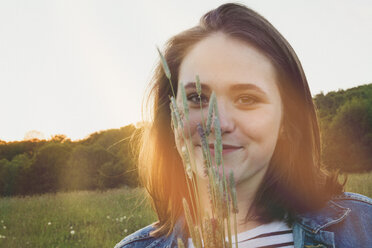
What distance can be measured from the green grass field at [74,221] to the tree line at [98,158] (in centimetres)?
960

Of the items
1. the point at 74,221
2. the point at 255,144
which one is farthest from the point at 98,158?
the point at 255,144

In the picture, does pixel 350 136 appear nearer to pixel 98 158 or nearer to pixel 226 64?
pixel 98 158

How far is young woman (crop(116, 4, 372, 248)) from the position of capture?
161 cm

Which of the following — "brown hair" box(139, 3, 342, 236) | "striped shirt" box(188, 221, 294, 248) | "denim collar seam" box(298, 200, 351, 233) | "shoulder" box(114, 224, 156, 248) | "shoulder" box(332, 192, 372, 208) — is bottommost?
"shoulder" box(114, 224, 156, 248)

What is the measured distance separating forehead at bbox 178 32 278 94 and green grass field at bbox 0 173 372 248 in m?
3.10

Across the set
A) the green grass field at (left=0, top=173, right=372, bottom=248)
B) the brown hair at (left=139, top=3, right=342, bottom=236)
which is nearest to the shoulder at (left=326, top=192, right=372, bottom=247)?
the brown hair at (left=139, top=3, right=342, bottom=236)

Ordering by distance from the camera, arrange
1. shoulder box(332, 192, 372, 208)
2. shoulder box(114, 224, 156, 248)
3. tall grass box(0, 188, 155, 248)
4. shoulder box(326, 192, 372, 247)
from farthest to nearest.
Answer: tall grass box(0, 188, 155, 248)
shoulder box(114, 224, 156, 248)
shoulder box(332, 192, 372, 208)
shoulder box(326, 192, 372, 247)

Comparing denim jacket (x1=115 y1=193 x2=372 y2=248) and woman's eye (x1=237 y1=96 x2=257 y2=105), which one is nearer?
woman's eye (x1=237 y1=96 x2=257 y2=105)

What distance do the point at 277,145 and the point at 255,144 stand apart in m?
0.49

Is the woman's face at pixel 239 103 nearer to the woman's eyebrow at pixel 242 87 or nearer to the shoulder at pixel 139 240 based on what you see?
the woman's eyebrow at pixel 242 87

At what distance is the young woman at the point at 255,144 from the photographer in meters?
1.61

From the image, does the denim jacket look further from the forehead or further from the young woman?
the forehead

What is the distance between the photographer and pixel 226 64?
1.62 metres

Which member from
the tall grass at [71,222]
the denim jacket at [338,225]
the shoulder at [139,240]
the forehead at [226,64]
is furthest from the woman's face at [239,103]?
the tall grass at [71,222]
